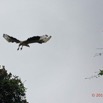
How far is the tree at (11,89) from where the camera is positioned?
174 feet

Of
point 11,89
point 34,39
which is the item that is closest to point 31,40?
point 34,39

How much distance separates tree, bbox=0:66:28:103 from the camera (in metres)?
53.2

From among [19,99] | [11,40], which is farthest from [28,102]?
[11,40]

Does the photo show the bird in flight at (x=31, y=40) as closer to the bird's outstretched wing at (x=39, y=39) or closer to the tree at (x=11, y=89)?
the bird's outstretched wing at (x=39, y=39)

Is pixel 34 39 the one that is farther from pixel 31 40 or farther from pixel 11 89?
pixel 11 89

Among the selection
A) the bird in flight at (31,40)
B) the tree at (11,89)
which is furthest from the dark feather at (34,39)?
the tree at (11,89)

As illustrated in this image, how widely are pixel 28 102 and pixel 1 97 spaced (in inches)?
194

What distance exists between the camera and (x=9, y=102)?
52719 millimetres

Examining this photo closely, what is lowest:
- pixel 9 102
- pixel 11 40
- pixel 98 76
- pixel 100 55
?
pixel 98 76

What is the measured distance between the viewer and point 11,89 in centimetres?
5378

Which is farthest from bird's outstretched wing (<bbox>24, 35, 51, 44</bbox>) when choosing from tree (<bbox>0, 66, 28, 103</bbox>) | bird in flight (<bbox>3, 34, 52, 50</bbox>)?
tree (<bbox>0, 66, 28, 103</bbox>)

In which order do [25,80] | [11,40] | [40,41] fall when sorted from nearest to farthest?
[40,41], [11,40], [25,80]

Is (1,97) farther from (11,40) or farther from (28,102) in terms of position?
(11,40)

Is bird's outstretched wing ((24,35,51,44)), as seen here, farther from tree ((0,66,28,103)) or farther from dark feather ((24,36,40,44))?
tree ((0,66,28,103))
